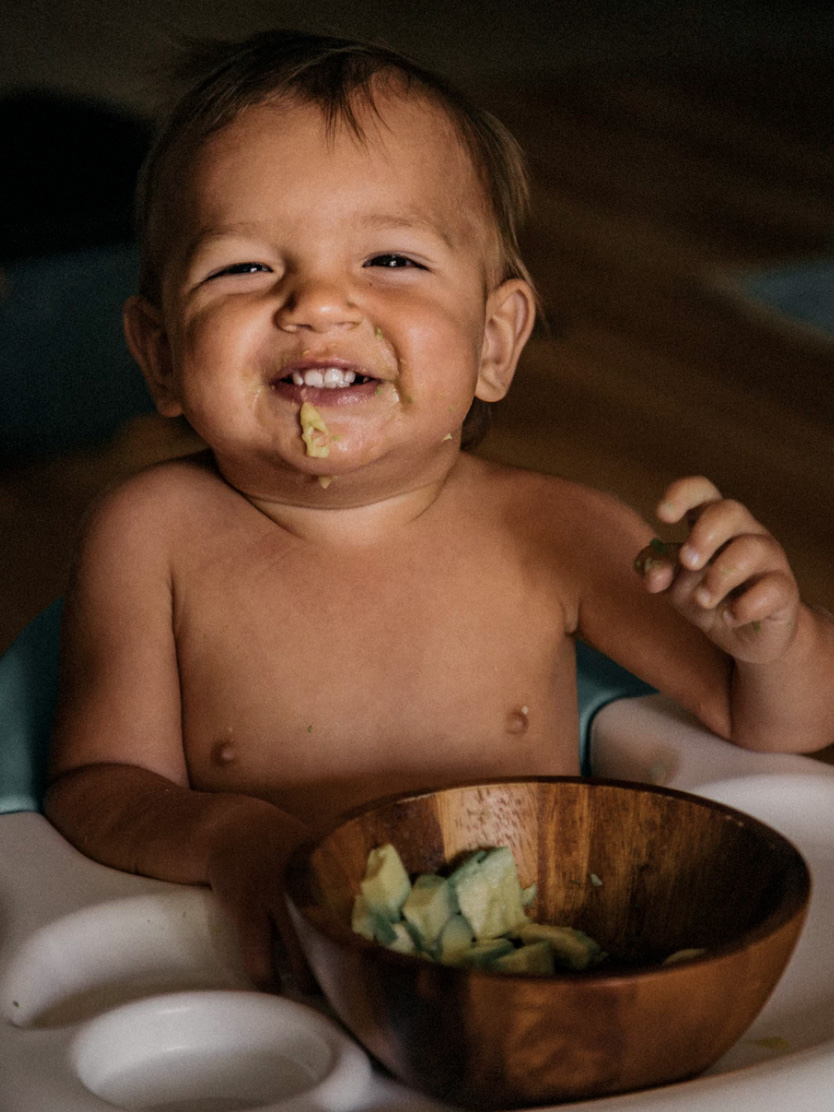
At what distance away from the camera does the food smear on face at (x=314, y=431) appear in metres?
0.68

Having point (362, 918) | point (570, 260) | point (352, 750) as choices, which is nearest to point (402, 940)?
point (362, 918)

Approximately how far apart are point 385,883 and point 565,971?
0.08 meters

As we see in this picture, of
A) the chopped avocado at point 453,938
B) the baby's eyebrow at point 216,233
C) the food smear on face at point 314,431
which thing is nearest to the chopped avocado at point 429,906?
the chopped avocado at point 453,938

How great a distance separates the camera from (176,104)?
2.58ft

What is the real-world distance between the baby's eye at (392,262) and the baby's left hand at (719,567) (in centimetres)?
18

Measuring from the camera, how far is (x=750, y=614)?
0.63 meters

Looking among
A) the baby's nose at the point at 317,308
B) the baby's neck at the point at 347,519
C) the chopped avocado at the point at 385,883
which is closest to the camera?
the chopped avocado at the point at 385,883

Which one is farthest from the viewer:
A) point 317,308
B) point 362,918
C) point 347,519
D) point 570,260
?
point 570,260

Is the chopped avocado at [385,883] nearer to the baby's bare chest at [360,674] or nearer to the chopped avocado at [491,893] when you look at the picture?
the chopped avocado at [491,893]

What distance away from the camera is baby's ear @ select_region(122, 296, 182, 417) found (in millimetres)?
804

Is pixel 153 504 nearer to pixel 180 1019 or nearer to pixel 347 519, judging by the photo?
pixel 347 519

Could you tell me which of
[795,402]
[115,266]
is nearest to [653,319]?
[795,402]

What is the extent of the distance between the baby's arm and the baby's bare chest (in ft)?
0.38

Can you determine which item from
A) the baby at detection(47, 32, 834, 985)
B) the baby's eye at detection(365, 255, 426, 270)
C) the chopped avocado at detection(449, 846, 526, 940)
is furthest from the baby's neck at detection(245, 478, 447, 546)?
the chopped avocado at detection(449, 846, 526, 940)
